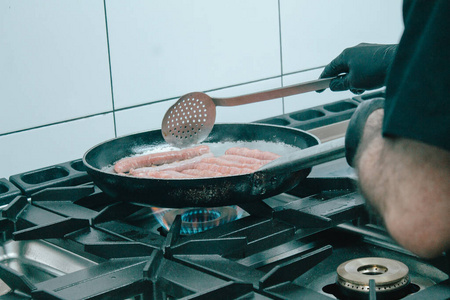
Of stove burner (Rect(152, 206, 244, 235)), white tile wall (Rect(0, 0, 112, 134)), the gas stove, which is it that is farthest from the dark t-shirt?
white tile wall (Rect(0, 0, 112, 134))

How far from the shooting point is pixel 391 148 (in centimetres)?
65

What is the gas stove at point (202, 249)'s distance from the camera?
0.93m

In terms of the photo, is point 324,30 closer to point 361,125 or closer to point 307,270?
point 307,270

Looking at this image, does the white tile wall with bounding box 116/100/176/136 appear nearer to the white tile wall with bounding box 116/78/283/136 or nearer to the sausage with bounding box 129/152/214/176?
the white tile wall with bounding box 116/78/283/136

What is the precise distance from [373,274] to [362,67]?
0.56 meters

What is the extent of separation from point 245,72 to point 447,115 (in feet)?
4.07

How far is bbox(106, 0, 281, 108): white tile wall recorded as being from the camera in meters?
1.57

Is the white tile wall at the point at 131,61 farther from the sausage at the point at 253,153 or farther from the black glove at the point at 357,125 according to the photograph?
the black glove at the point at 357,125

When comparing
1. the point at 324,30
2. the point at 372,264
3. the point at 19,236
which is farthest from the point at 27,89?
the point at 324,30

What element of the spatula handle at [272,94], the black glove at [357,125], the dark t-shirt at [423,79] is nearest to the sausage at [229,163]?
the spatula handle at [272,94]

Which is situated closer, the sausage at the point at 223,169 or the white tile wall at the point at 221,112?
the sausage at the point at 223,169

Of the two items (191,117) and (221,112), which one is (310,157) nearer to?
(191,117)

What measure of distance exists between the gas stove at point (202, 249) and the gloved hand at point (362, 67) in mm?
249

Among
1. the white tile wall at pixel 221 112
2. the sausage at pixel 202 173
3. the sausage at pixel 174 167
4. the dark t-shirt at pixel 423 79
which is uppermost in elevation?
the dark t-shirt at pixel 423 79
